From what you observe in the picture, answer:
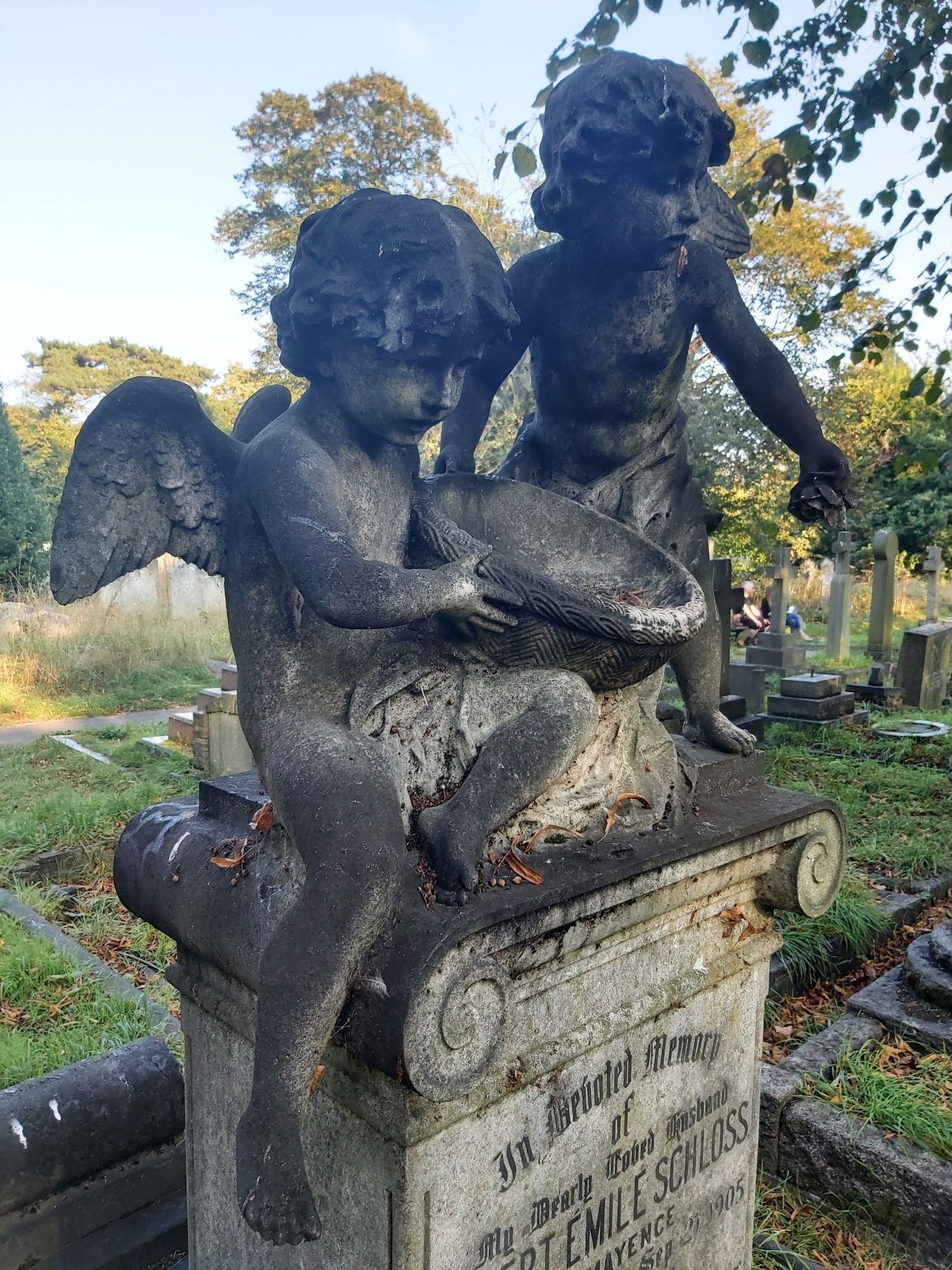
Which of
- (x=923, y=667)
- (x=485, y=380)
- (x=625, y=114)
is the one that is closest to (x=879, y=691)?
(x=923, y=667)

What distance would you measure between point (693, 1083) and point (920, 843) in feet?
12.8

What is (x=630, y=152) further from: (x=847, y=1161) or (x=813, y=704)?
(x=813, y=704)

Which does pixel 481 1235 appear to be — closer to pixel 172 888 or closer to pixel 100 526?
pixel 172 888

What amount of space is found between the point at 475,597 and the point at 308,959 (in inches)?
25.7

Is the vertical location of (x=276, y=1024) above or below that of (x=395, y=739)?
below

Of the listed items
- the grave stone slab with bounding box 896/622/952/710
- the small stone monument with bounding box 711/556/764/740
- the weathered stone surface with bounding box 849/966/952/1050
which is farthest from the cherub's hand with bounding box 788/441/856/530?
the grave stone slab with bounding box 896/622/952/710

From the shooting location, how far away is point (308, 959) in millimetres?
1312

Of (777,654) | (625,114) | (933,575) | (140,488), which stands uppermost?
(625,114)

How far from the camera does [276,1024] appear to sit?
1.29 metres

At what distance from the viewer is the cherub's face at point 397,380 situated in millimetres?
1557

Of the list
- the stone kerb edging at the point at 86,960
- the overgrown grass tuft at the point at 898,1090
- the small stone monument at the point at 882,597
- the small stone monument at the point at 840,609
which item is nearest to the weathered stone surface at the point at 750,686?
the small stone monument at the point at 840,609

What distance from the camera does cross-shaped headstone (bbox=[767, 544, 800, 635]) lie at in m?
12.1

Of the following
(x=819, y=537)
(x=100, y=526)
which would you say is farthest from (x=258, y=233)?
(x=100, y=526)

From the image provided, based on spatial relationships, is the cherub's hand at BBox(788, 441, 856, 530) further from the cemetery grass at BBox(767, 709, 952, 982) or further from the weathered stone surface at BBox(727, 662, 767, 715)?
the weathered stone surface at BBox(727, 662, 767, 715)
